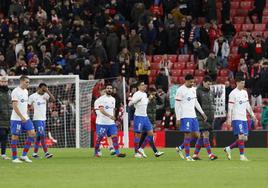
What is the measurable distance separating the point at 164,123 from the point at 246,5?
9432 millimetres

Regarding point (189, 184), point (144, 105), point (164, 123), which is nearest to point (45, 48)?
point (164, 123)

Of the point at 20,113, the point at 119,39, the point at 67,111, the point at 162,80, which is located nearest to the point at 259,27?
the point at 162,80

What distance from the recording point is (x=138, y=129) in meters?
27.2

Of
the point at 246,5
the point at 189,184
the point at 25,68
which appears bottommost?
the point at 189,184

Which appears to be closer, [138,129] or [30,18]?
[138,129]

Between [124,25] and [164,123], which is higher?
[124,25]

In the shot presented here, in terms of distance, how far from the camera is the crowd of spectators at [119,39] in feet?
128

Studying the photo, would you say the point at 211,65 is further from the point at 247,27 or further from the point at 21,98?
the point at 21,98

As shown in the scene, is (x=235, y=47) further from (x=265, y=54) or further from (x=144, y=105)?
(x=144, y=105)

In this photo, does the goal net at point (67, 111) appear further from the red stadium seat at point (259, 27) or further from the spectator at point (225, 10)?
the red stadium seat at point (259, 27)

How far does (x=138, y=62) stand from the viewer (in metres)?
40.1

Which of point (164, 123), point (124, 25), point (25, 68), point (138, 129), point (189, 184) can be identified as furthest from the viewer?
point (124, 25)

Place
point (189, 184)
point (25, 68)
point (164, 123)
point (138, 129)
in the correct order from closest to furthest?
1. point (189, 184)
2. point (138, 129)
3. point (164, 123)
4. point (25, 68)

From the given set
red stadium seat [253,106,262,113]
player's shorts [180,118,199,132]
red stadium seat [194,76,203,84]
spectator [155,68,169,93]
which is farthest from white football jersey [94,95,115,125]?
red stadium seat [194,76,203,84]
